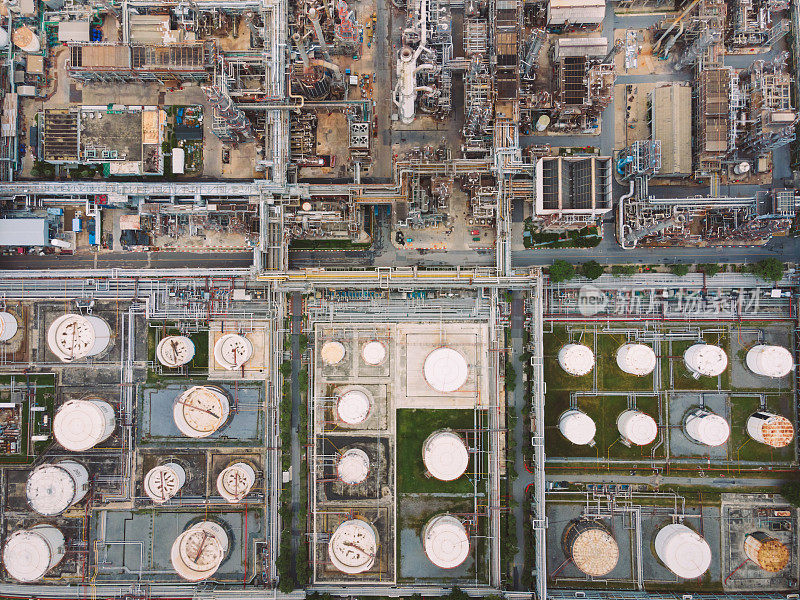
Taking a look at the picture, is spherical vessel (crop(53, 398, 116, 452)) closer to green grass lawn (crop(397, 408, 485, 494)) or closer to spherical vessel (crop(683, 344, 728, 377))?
green grass lawn (crop(397, 408, 485, 494))

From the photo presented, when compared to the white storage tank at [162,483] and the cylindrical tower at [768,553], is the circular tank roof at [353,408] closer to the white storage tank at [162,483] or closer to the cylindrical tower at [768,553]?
the white storage tank at [162,483]

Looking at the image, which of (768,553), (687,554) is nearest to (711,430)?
(687,554)

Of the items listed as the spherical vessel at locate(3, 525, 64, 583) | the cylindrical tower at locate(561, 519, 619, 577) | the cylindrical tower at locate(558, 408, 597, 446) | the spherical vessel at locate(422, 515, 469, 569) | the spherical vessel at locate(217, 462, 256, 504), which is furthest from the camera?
the cylindrical tower at locate(558, 408, 597, 446)

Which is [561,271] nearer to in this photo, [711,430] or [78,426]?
[711,430]

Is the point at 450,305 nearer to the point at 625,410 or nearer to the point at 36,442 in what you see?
the point at 625,410

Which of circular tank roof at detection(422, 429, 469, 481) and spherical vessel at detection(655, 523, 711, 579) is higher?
circular tank roof at detection(422, 429, 469, 481)

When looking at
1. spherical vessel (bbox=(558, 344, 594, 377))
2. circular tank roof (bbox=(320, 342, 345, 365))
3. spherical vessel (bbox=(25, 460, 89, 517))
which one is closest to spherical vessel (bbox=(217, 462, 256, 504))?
circular tank roof (bbox=(320, 342, 345, 365))

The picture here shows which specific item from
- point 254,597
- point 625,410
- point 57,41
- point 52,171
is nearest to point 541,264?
point 625,410

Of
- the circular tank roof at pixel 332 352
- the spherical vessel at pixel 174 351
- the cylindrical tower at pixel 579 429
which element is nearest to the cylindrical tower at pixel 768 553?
the cylindrical tower at pixel 579 429
